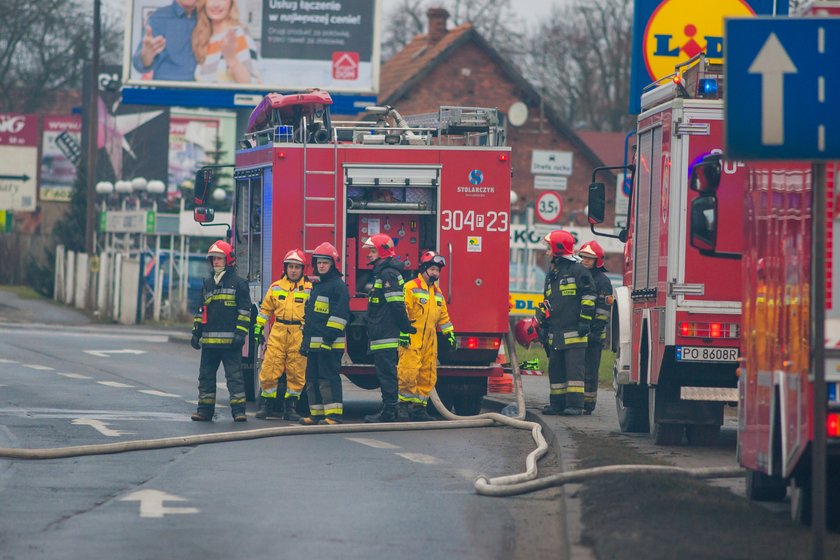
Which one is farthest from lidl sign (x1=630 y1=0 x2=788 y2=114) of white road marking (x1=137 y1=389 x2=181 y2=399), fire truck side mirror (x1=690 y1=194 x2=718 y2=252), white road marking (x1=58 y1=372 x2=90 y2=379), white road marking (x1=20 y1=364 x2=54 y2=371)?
fire truck side mirror (x1=690 y1=194 x2=718 y2=252)

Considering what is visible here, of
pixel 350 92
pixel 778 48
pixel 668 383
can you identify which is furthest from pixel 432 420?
pixel 350 92

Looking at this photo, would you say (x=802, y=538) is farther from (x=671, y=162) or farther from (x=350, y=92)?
(x=350, y=92)

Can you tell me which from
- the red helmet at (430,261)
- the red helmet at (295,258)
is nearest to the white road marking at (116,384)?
the red helmet at (295,258)

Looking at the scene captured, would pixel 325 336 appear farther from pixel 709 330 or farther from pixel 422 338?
pixel 709 330

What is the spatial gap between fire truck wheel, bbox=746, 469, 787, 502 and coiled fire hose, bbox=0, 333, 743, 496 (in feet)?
2.38

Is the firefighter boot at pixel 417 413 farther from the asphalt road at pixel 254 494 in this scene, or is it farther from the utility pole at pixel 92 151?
the utility pole at pixel 92 151

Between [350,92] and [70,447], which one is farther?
[350,92]

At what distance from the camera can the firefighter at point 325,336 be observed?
51.7 feet

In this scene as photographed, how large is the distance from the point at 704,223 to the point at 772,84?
3.43m

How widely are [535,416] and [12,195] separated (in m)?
46.4

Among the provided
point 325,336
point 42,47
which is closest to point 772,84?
point 325,336

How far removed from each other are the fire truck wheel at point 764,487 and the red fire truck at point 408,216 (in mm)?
7032

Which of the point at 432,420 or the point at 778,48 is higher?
the point at 778,48

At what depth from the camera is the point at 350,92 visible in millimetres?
39875
